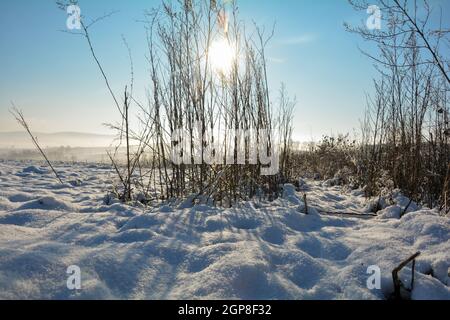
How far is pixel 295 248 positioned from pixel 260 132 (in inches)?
54.8

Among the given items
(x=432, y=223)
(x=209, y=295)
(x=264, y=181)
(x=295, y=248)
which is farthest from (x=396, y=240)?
(x=264, y=181)

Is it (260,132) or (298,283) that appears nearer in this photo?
(298,283)

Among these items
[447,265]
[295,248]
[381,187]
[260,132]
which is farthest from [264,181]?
[447,265]

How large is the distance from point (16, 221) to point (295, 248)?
1.29 m

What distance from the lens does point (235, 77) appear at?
2.44 m

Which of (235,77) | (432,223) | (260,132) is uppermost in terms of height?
(235,77)

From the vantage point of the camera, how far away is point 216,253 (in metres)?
1.19

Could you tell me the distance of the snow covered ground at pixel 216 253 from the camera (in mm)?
932

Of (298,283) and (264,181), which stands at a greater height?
(264,181)

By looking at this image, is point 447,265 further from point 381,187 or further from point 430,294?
point 381,187

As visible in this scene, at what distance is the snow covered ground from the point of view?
932 millimetres

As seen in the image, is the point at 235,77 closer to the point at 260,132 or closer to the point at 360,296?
the point at 260,132
